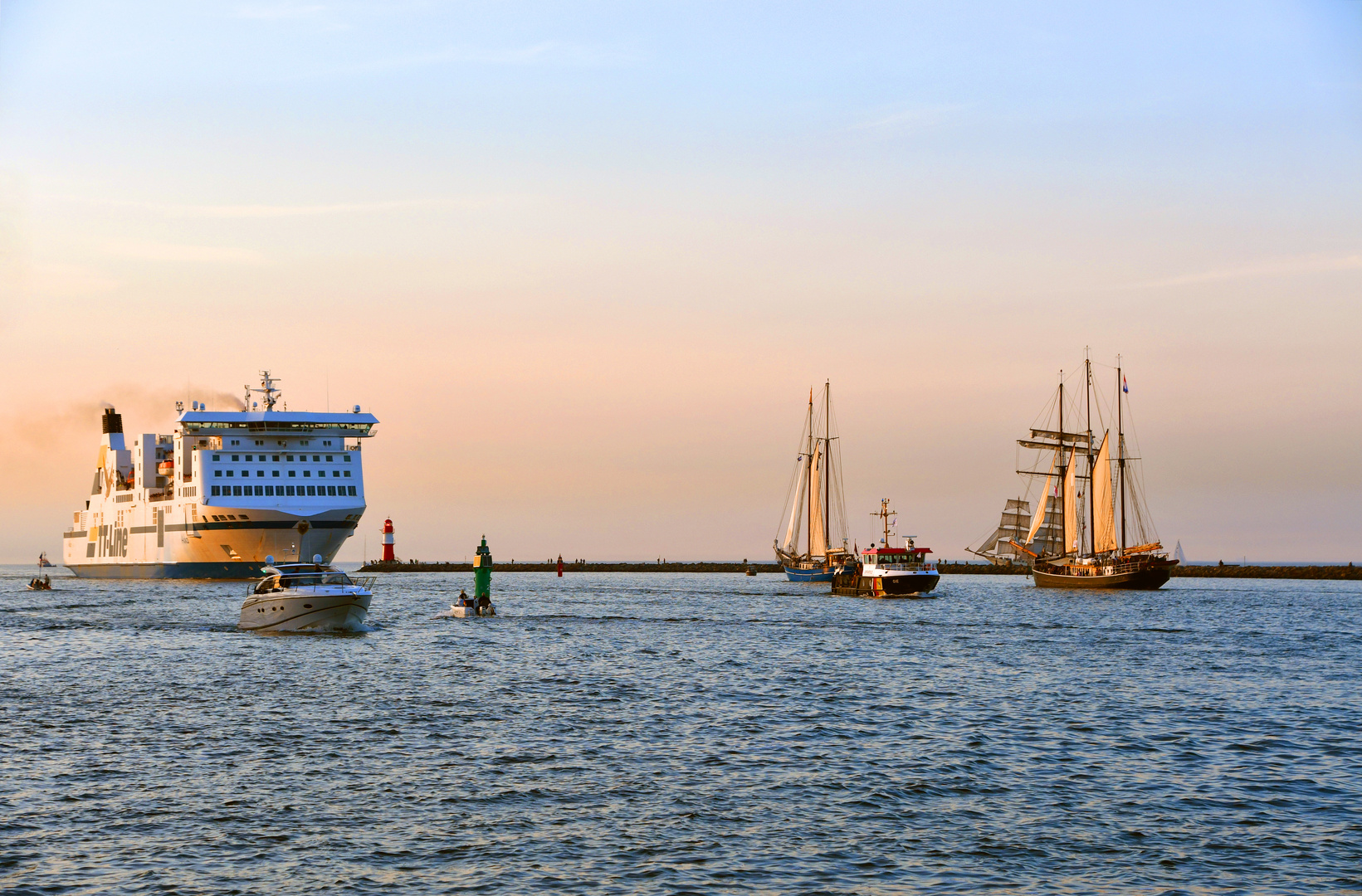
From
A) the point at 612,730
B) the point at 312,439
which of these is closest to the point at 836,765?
the point at 612,730

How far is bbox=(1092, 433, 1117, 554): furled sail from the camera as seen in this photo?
126 metres

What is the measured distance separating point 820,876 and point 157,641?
43.4 m

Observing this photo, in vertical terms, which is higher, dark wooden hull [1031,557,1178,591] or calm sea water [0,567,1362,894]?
calm sea water [0,567,1362,894]

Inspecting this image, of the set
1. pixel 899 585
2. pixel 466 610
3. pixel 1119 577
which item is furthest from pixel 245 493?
pixel 1119 577

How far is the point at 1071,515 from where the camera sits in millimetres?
133500

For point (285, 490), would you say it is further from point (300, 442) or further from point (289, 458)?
point (300, 442)

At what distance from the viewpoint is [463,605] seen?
233 ft

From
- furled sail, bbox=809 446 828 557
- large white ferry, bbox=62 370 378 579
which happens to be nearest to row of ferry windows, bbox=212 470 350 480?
large white ferry, bbox=62 370 378 579

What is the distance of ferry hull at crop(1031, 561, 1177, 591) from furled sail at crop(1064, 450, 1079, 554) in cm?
443

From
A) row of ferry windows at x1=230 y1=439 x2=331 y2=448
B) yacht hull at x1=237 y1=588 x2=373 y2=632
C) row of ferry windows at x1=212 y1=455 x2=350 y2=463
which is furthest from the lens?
row of ferry windows at x1=230 y1=439 x2=331 y2=448

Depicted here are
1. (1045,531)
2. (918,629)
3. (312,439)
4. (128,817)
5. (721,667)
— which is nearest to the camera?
(128,817)

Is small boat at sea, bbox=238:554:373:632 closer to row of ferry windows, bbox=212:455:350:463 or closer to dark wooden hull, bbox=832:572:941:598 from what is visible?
dark wooden hull, bbox=832:572:941:598

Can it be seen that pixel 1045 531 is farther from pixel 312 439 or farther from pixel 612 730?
pixel 612 730

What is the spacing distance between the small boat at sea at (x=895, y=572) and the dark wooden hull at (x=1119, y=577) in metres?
25.1
